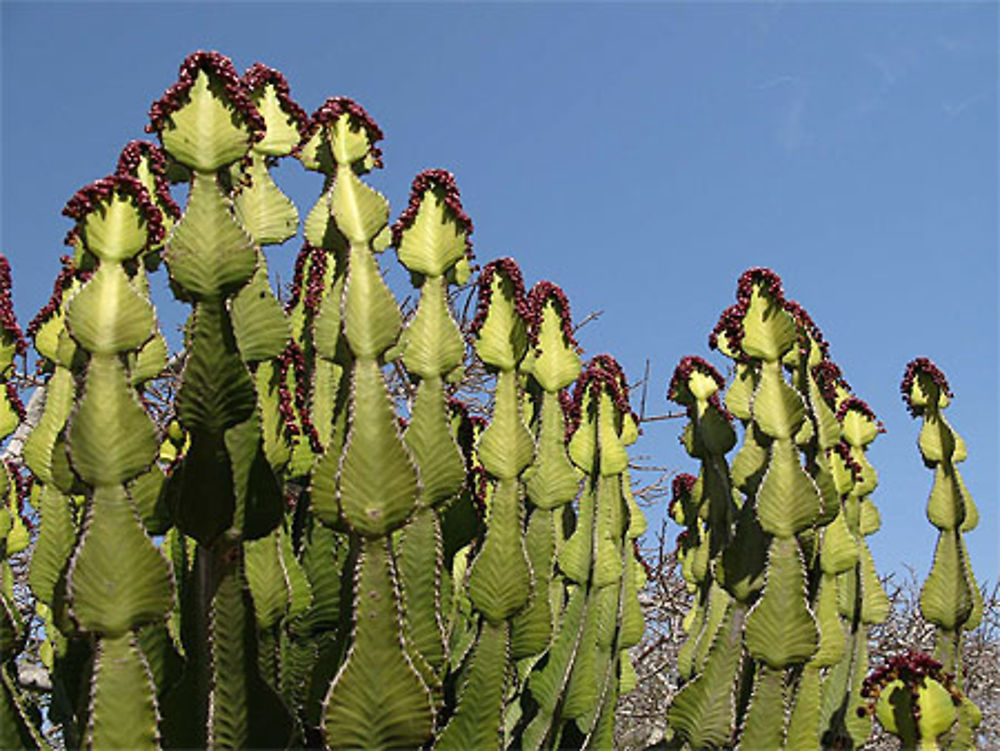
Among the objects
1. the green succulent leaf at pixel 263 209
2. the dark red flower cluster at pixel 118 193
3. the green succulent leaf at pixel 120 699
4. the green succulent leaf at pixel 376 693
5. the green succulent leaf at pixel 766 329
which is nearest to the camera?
the green succulent leaf at pixel 120 699

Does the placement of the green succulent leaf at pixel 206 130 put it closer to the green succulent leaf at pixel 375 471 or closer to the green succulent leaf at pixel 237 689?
the green succulent leaf at pixel 375 471

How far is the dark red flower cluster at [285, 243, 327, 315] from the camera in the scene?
405 cm

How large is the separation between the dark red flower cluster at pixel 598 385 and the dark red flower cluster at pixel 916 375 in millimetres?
1062

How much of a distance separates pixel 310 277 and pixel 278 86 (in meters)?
0.66

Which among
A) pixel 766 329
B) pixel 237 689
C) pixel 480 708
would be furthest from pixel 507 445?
pixel 237 689

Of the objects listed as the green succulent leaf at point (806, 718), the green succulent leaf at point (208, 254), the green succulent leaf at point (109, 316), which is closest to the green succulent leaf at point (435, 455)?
the green succulent leaf at point (208, 254)

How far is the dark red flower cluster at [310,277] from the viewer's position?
4055 millimetres

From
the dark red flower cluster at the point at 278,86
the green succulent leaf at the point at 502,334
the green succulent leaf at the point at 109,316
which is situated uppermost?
the dark red flower cluster at the point at 278,86

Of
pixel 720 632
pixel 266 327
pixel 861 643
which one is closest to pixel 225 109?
pixel 266 327

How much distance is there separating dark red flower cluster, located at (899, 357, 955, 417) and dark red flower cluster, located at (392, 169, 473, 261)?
77.4 inches

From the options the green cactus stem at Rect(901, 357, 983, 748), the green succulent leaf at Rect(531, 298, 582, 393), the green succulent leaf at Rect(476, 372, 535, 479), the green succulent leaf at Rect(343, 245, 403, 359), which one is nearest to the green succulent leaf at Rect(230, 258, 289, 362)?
the green succulent leaf at Rect(343, 245, 403, 359)

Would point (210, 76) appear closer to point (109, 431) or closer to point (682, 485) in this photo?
point (109, 431)

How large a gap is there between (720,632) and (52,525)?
2026 millimetres

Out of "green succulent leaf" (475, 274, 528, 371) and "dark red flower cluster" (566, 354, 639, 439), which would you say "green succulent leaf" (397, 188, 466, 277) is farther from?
"dark red flower cluster" (566, 354, 639, 439)
